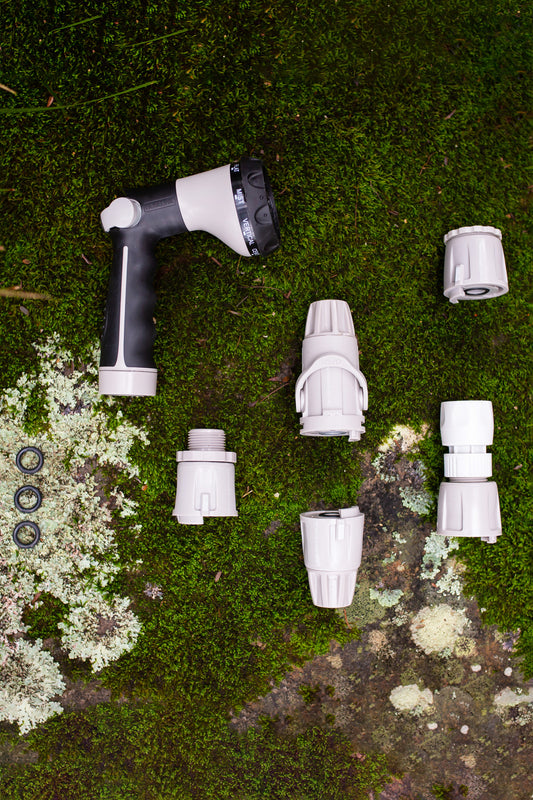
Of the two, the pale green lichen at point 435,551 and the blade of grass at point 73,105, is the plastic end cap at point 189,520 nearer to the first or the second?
the pale green lichen at point 435,551

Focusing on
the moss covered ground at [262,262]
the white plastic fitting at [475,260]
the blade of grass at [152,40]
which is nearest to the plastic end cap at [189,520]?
the moss covered ground at [262,262]

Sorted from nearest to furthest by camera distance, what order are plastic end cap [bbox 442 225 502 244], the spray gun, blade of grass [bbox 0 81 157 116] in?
the spray gun, plastic end cap [bbox 442 225 502 244], blade of grass [bbox 0 81 157 116]

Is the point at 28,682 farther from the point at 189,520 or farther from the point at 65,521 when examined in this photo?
the point at 189,520

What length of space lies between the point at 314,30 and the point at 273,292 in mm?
989

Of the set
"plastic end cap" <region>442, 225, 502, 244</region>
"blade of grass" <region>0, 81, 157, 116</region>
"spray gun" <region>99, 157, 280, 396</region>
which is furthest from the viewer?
"blade of grass" <region>0, 81, 157, 116</region>

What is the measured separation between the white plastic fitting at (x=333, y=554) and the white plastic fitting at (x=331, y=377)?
0.97ft

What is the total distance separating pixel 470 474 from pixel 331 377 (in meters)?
0.60

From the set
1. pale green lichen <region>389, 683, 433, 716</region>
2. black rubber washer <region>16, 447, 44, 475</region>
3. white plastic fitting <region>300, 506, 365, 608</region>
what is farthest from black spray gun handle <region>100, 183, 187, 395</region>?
pale green lichen <region>389, 683, 433, 716</region>

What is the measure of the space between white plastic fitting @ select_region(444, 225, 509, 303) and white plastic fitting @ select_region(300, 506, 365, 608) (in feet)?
2.90

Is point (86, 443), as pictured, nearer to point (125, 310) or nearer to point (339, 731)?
point (125, 310)

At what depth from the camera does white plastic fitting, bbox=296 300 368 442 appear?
1699 mm

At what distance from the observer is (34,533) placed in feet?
6.40

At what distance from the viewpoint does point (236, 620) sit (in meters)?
A: 1.93

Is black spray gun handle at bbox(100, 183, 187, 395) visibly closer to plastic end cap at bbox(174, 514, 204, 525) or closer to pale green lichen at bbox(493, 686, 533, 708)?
plastic end cap at bbox(174, 514, 204, 525)
